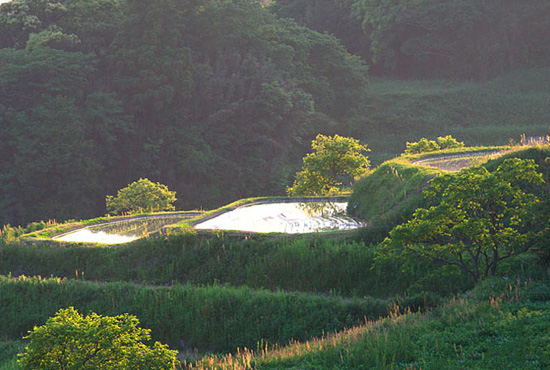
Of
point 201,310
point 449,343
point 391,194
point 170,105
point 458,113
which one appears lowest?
point 201,310

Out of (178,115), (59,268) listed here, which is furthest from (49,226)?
(178,115)

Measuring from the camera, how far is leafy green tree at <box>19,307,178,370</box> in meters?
8.28

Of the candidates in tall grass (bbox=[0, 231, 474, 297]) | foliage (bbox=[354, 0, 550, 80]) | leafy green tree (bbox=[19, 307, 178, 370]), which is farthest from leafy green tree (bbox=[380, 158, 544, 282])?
foliage (bbox=[354, 0, 550, 80])

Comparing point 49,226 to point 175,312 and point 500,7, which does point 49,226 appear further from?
point 500,7

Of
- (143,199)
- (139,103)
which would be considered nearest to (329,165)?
(143,199)

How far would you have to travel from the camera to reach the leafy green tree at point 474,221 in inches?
451

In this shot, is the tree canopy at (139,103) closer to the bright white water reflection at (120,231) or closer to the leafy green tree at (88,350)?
the bright white water reflection at (120,231)

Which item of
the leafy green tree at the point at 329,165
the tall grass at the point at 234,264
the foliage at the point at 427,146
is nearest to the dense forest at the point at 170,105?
the leafy green tree at the point at 329,165

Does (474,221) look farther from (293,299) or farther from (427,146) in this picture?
(427,146)

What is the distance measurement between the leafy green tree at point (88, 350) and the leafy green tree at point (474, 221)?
5.45 meters

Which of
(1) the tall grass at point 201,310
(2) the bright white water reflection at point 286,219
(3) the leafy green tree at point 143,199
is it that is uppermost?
(3) the leafy green tree at point 143,199

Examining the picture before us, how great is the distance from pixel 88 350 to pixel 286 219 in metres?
11.4

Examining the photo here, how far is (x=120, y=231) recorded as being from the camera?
20094mm

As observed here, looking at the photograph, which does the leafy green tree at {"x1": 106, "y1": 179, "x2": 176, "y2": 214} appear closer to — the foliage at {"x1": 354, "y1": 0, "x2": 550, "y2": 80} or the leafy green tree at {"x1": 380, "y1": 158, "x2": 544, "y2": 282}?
the leafy green tree at {"x1": 380, "y1": 158, "x2": 544, "y2": 282}
